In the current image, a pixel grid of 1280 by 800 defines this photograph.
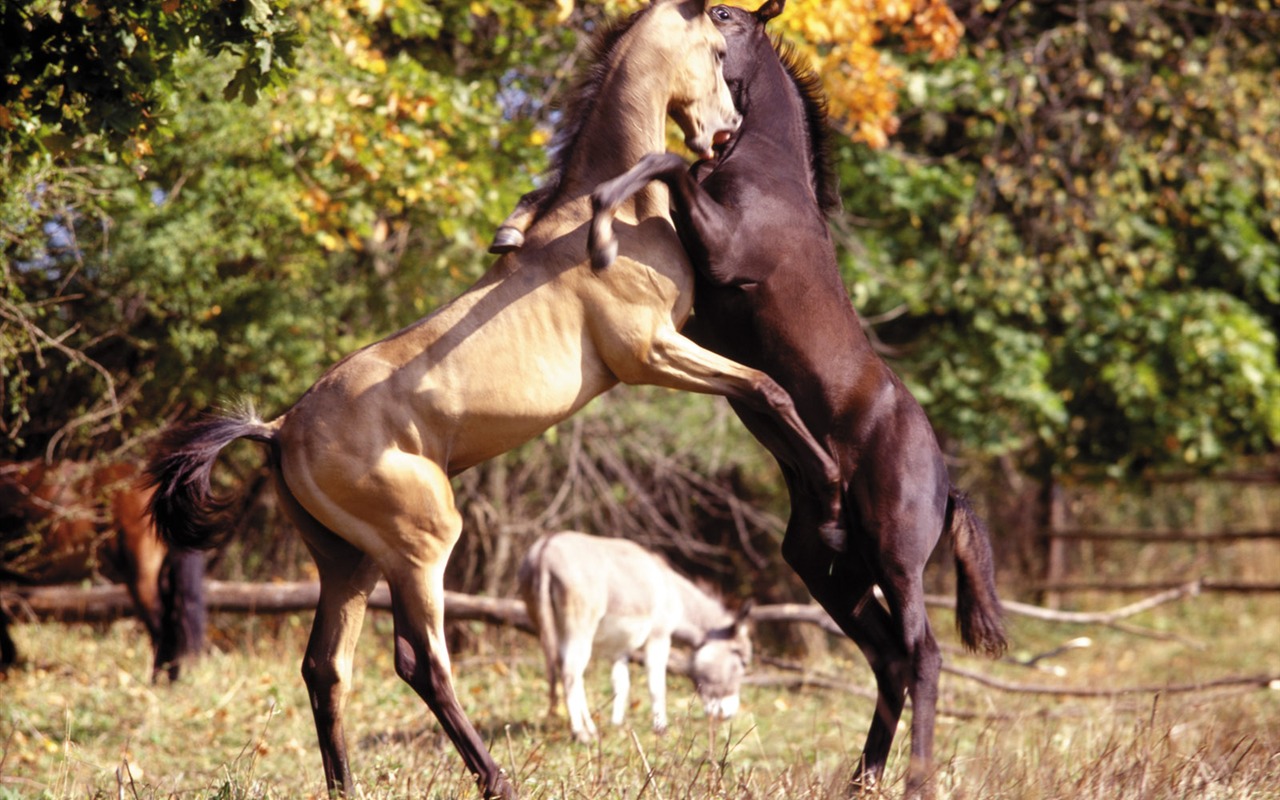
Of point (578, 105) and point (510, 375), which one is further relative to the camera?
point (578, 105)

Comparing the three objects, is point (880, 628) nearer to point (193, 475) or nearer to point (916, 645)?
point (916, 645)

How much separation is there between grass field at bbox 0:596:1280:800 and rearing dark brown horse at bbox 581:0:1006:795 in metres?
A: 0.54

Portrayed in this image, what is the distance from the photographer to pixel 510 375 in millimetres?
4172

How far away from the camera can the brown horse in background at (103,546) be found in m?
9.25

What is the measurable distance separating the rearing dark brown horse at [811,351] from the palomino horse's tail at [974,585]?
0.08m

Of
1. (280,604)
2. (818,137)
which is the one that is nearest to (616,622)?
(280,604)

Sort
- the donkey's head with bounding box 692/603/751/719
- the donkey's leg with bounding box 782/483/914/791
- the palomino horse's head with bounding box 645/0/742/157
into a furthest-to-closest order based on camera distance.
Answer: the donkey's head with bounding box 692/603/751/719
the donkey's leg with bounding box 782/483/914/791
the palomino horse's head with bounding box 645/0/742/157

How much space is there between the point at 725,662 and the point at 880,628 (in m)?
4.25

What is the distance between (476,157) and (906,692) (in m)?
5.73

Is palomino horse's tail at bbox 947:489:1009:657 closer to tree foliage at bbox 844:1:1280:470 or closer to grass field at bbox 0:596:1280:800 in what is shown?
grass field at bbox 0:596:1280:800

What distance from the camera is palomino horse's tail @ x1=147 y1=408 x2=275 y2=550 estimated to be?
4.49 m

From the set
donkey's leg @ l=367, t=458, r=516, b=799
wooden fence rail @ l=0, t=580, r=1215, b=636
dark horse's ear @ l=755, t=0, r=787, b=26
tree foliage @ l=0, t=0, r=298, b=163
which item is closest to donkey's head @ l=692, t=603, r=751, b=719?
wooden fence rail @ l=0, t=580, r=1215, b=636

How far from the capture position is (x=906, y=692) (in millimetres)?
4871

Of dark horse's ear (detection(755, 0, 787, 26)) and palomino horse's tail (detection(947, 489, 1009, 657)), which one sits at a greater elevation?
dark horse's ear (detection(755, 0, 787, 26))
